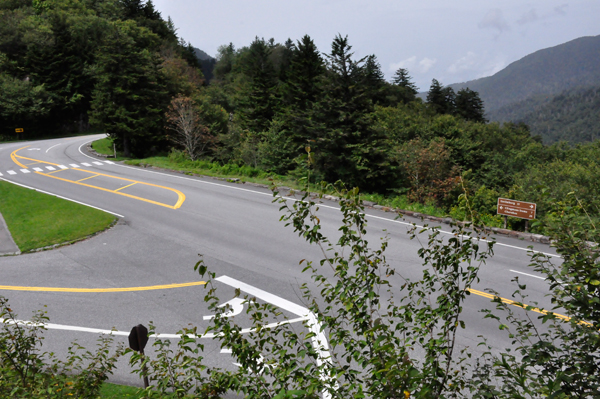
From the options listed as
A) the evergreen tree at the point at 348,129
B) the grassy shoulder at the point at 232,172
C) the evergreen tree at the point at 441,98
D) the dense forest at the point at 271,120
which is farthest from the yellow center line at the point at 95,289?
the evergreen tree at the point at 441,98

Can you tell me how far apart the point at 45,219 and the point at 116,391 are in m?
Answer: 12.0

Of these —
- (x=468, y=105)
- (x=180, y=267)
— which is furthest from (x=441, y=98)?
(x=180, y=267)

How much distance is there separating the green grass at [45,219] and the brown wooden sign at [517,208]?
14.9 meters

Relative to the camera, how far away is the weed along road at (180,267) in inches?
348

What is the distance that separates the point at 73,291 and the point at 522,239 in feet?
46.1

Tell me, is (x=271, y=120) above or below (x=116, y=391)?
above

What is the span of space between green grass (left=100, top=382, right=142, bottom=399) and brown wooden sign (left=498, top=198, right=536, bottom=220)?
12626mm

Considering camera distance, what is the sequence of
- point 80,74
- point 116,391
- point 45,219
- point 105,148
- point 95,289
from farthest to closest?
1. point 80,74
2. point 105,148
3. point 45,219
4. point 95,289
5. point 116,391

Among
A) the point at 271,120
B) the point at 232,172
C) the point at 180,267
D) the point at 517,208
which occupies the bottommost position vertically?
the point at 180,267

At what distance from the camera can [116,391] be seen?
21.6ft

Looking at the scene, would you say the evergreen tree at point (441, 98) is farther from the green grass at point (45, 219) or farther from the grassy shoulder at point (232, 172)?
the green grass at point (45, 219)

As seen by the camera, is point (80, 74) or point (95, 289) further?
point (80, 74)

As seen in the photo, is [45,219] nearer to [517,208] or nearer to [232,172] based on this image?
[232,172]

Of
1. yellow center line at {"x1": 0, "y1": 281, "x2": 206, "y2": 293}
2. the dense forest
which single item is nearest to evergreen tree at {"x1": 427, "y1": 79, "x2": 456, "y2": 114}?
the dense forest
